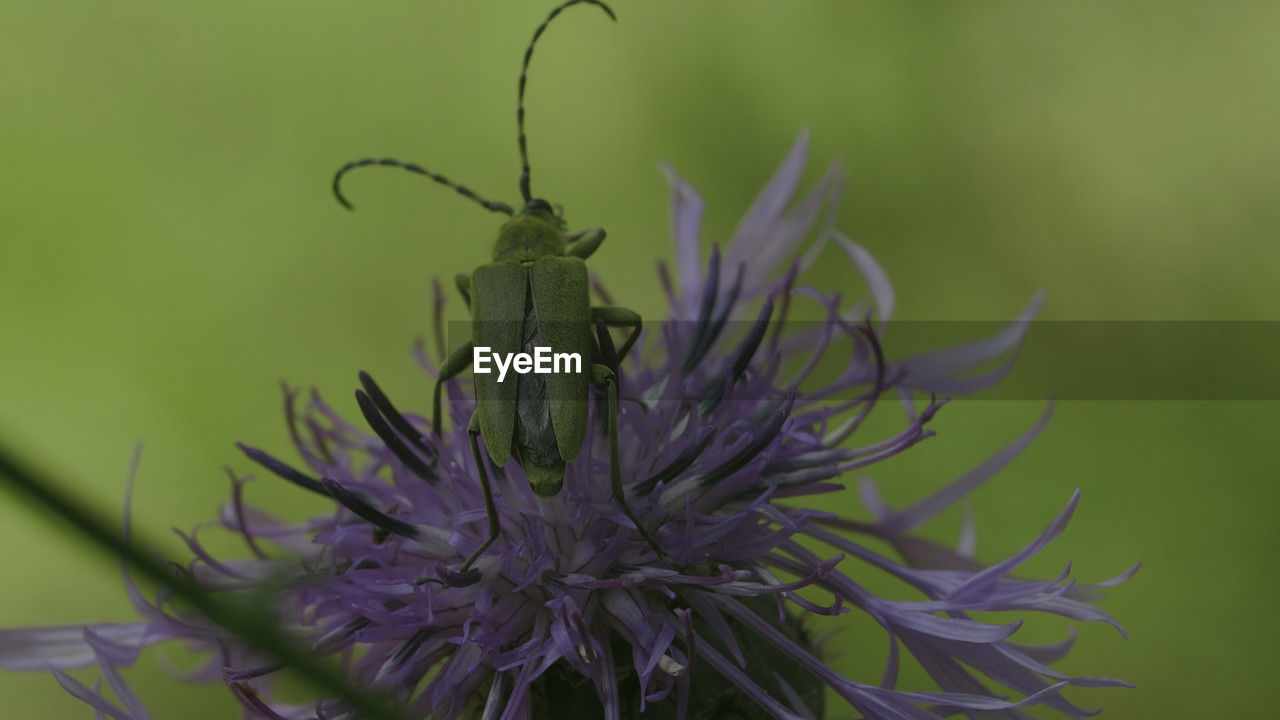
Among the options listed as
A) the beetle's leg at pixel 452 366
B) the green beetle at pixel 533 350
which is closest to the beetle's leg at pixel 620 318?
the green beetle at pixel 533 350

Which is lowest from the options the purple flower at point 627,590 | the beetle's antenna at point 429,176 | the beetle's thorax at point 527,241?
the purple flower at point 627,590

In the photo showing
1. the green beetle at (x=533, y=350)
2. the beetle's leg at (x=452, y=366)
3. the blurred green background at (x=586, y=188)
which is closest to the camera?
the green beetle at (x=533, y=350)

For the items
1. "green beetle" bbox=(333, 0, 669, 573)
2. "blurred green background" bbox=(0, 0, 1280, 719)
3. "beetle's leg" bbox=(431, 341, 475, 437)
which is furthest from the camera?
"blurred green background" bbox=(0, 0, 1280, 719)

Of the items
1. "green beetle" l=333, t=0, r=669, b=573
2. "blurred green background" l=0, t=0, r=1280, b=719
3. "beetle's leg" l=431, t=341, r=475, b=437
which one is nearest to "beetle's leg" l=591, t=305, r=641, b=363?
"green beetle" l=333, t=0, r=669, b=573

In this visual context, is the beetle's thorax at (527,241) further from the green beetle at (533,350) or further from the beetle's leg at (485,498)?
the beetle's leg at (485,498)

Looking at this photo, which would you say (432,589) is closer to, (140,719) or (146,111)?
(140,719)

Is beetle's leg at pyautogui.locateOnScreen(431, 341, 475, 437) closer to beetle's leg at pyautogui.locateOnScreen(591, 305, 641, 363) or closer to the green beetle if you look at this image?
the green beetle

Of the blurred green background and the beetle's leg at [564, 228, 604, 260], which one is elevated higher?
the blurred green background

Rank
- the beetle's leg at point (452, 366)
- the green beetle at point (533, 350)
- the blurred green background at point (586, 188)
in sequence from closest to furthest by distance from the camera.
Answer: the green beetle at point (533, 350) → the beetle's leg at point (452, 366) → the blurred green background at point (586, 188)

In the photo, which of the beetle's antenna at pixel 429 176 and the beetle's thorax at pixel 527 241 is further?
the beetle's antenna at pixel 429 176

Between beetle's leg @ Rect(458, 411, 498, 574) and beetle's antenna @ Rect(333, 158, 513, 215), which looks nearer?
beetle's leg @ Rect(458, 411, 498, 574)
